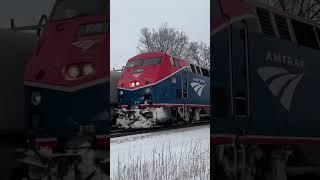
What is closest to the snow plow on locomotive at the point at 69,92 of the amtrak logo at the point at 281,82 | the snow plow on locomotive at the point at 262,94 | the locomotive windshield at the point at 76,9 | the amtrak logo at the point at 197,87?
the locomotive windshield at the point at 76,9

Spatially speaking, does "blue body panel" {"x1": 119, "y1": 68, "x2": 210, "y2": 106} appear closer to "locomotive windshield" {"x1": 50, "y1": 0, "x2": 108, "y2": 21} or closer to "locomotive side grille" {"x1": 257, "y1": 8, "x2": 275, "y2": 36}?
"locomotive side grille" {"x1": 257, "y1": 8, "x2": 275, "y2": 36}

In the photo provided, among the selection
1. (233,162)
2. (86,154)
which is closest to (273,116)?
(233,162)

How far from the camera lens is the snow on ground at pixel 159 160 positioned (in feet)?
23.5

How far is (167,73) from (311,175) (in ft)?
38.7

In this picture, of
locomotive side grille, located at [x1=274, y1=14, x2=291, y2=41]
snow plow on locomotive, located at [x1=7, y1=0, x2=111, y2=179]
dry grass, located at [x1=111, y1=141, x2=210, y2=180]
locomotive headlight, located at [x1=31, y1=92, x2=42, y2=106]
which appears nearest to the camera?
snow plow on locomotive, located at [x1=7, y1=0, x2=111, y2=179]

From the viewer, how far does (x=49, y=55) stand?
3424 millimetres

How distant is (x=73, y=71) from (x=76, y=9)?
0.49 meters

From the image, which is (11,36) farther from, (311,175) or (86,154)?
(311,175)

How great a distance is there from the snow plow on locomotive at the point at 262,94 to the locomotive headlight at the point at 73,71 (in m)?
1.26

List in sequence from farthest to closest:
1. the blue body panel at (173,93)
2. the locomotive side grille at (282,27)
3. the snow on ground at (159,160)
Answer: the blue body panel at (173,93), the snow on ground at (159,160), the locomotive side grille at (282,27)

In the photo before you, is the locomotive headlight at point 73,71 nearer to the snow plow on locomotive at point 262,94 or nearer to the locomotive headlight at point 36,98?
the locomotive headlight at point 36,98

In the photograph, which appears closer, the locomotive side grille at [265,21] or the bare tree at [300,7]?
the locomotive side grille at [265,21]

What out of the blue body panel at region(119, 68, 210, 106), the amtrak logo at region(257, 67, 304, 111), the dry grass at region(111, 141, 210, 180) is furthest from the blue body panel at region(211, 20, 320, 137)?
the blue body panel at region(119, 68, 210, 106)

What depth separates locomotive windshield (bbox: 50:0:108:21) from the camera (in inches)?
129
